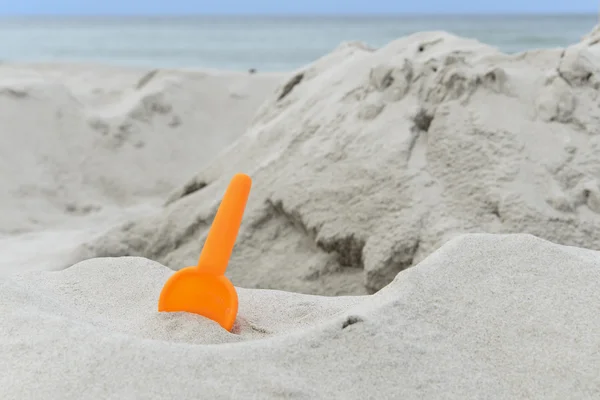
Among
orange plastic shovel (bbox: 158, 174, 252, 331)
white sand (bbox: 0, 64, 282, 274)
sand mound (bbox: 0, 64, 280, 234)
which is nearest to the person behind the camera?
orange plastic shovel (bbox: 158, 174, 252, 331)

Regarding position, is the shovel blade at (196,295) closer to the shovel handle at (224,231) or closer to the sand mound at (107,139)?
the shovel handle at (224,231)

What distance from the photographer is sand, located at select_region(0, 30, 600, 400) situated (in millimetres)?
886

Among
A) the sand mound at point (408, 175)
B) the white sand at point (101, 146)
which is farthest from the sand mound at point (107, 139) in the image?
the sand mound at point (408, 175)

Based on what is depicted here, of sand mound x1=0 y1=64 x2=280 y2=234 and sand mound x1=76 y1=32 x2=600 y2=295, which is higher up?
sand mound x1=76 y1=32 x2=600 y2=295

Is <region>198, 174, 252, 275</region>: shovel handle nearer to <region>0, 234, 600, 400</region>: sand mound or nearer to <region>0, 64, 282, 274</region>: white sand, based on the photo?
<region>0, 234, 600, 400</region>: sand mound

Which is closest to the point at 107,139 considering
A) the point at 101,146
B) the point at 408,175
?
the point at 101,146

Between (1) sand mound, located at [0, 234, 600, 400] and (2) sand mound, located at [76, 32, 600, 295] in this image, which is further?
(2) sand mound, located at [76, 32, 600, 295]

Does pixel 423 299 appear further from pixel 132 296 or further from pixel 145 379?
pixel 132 296

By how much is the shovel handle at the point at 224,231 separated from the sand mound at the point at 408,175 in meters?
0.72

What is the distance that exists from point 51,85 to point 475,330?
11.9ft

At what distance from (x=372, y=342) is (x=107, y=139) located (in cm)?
316

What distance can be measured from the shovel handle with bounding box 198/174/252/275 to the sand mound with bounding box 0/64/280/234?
79.1 inches

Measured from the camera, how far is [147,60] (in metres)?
12.1

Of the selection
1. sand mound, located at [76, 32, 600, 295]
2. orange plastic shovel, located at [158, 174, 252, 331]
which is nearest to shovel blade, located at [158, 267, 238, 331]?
orange plastic shovel, located at [158, 174, 252, 331]
